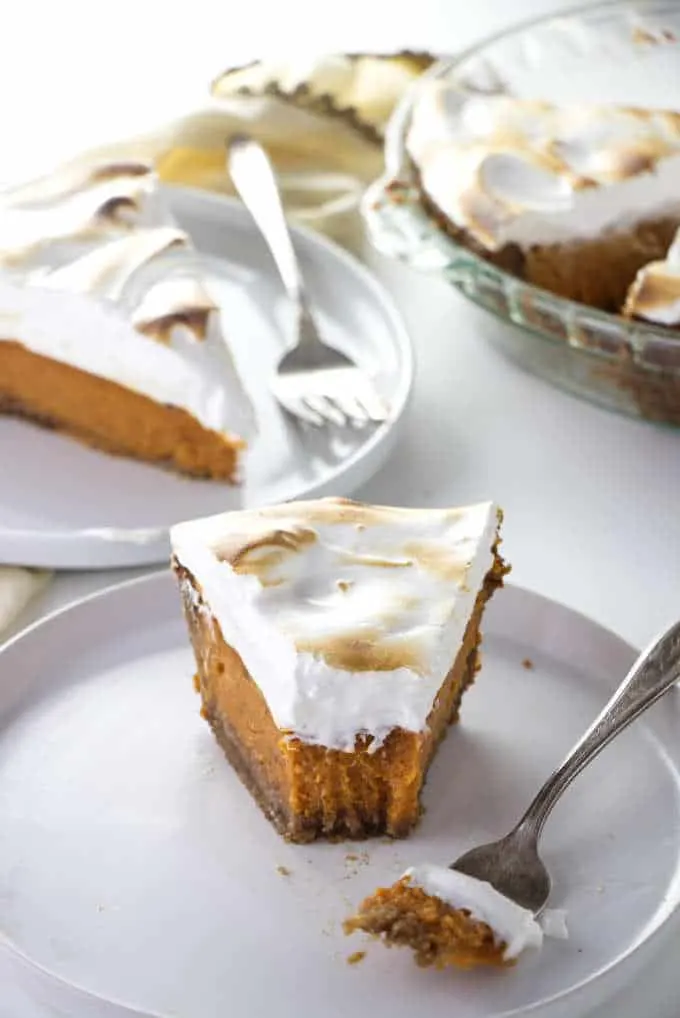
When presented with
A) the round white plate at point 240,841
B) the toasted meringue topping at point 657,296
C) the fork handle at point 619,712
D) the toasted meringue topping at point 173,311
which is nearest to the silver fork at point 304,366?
the toasted meringue topping at point 173,311

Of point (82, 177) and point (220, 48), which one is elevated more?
point (82, 177)

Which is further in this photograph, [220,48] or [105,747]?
[220,48]

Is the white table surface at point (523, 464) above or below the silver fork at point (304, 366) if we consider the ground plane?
below

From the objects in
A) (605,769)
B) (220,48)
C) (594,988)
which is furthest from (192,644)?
(220,48)

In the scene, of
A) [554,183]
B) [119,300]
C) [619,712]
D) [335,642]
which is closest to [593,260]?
[554,183]

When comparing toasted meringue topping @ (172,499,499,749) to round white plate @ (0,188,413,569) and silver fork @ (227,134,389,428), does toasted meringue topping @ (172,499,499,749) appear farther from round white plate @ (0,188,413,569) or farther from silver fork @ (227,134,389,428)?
silver fork @ (227,134,389,428)

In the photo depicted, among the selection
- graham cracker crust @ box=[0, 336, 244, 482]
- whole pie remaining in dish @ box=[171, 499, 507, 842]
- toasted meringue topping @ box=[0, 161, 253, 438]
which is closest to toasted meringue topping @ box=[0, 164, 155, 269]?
toasted meringue topping @ box=[0, 161, 253, 438]

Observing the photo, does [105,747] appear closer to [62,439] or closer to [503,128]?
[62,439]

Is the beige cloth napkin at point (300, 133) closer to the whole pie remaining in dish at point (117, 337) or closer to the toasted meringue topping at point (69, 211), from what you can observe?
the toasted meringue topping at point (69, 211)
